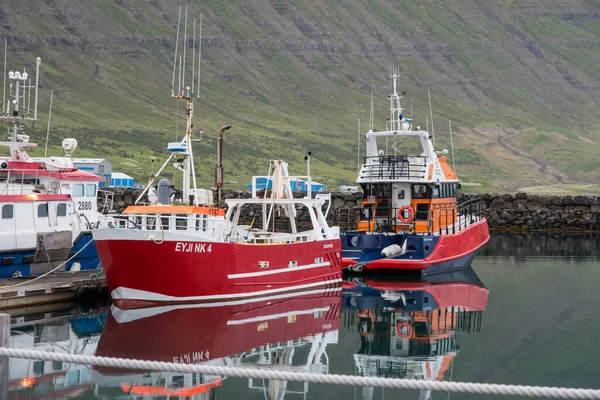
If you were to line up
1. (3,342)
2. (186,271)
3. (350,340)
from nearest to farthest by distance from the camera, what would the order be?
(3,342) → (350,340) → (186,271)

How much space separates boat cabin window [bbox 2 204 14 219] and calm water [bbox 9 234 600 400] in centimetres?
385

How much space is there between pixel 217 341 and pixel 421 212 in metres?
14.2

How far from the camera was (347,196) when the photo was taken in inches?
2303

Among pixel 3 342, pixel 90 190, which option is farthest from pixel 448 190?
pixel 3 342

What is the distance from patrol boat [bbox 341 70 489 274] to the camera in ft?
109

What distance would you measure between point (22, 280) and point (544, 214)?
3420 cm

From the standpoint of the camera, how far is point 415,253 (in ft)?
108

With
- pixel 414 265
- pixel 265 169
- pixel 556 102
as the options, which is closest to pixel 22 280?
pixel 414 265

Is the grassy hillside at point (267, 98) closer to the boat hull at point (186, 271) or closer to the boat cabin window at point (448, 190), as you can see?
the boat cabin window at point (448, 190)

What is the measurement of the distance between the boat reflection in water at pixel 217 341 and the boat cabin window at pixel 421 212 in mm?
7514

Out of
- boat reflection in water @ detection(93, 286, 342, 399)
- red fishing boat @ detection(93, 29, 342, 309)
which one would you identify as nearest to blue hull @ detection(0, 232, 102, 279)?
red fishing boat @ detection(93, 29, 342, 309)

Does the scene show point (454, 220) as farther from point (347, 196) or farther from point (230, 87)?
point (230, 87)

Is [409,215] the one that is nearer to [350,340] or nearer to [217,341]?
[350,340]

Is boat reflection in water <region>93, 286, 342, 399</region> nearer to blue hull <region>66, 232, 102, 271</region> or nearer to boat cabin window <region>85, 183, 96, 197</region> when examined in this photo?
blue hull <region>66, 232, 102, 271</region>
